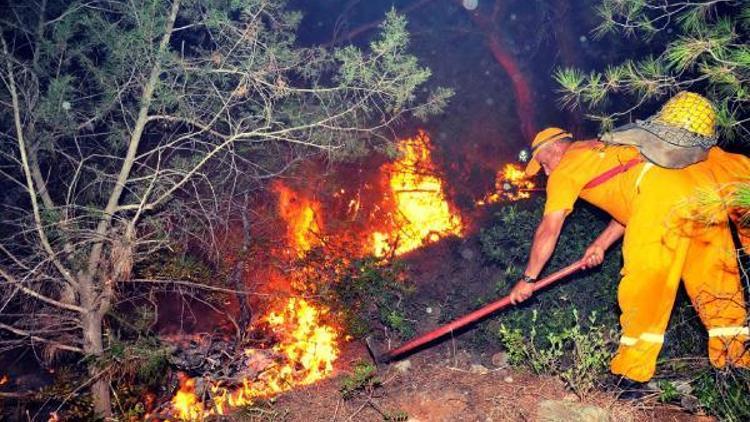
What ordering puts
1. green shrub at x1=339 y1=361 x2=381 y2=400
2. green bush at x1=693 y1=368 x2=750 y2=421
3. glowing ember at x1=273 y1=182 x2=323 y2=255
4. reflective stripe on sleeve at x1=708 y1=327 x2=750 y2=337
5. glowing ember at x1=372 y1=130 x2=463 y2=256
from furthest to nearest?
glowing ember at x1=372 y1=130 x2=463 y2=256
glowing ember at x1=273 y1=182 x2=323 y2=255
green shrub at x1=339 y1=361 x2=381 y2=400
reflective stripe on sleeve at x1=708 y1=327 x2=750 y2=337
green bush at x1=693 y1=368 x2=750 y2=421

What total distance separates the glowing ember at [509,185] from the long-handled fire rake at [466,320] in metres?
4.38

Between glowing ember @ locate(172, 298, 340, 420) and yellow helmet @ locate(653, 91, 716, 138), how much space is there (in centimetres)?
467

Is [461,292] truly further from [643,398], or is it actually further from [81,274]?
[81,274]

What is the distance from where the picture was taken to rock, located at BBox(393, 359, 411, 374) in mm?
5629

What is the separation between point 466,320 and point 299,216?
4.03m

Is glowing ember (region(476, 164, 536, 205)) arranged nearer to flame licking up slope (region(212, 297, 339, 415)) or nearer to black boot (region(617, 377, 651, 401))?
flame licking up slope (region(212, 297, 339, 415))

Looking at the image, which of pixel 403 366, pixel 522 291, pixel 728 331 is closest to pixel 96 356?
pixel 403 366

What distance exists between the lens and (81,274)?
466cm

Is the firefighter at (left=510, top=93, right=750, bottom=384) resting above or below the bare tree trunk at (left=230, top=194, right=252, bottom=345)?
above

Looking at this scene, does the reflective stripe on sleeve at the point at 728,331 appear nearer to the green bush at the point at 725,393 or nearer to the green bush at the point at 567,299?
the green bush at the point at 725,393

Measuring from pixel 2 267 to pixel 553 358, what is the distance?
5333mm

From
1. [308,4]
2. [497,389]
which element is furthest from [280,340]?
[308,4]

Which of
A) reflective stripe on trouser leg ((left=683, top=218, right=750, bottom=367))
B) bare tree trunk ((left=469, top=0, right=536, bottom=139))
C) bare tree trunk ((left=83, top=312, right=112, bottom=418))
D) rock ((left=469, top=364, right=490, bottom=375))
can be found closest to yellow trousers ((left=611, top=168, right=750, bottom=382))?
reflective stripe on trouser leg ((left=683, top=218, right=750, bottom=367))

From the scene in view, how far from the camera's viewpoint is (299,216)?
799cm
